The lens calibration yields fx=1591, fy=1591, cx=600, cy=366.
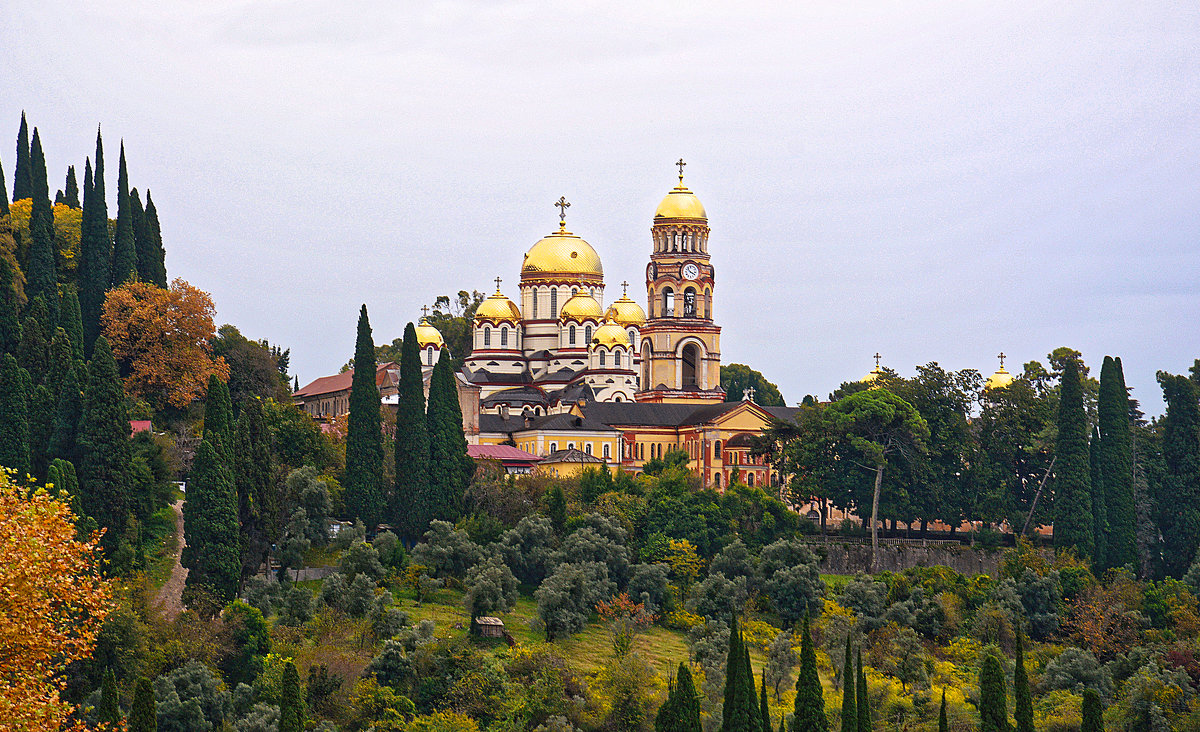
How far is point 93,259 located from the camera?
55.1m

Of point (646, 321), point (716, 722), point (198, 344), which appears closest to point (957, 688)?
point (716, 722)

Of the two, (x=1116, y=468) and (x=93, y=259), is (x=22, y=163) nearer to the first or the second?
(x=93, y=259)

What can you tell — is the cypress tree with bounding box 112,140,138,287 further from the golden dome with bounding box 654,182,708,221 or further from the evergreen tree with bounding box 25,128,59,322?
the golden dome with bounding box 654,182,708,221

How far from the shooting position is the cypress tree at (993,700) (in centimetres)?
3794

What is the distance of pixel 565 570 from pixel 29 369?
1720 centimetres

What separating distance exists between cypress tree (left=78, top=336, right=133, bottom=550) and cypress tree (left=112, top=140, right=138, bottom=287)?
13.4 metres

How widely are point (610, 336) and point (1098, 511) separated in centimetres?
2895

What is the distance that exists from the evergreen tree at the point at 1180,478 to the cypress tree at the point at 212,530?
110 feet

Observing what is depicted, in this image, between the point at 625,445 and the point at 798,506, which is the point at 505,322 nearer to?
the point at 625,445

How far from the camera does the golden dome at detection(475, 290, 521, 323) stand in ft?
267

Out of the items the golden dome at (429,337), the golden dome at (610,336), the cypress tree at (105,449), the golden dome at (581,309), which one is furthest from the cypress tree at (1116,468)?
the golden dome at (429,337)

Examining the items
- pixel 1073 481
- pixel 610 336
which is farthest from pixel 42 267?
pixel 1073 481

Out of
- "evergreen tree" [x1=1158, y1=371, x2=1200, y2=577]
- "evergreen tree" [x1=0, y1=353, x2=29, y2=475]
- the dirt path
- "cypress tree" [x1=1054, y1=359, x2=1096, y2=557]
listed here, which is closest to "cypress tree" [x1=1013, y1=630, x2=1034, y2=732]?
"cypress tree" [x1=1054, y1=359, x2=1096, y2=557]

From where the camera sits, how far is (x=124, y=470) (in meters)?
42.5
